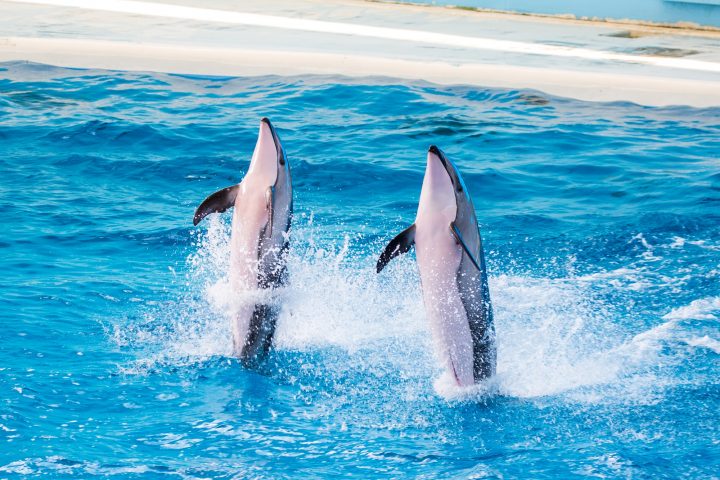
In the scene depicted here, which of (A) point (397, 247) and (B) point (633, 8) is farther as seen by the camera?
(B) point (633, 8)

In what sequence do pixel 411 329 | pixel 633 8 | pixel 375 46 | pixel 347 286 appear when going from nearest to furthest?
1. pixel 411 329
2. pixel 347 286
3. pixel 375 46
4. pixel 633 8

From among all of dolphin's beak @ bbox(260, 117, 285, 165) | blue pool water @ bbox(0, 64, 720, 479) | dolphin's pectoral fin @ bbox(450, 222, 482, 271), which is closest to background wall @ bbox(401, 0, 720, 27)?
blue pool water @ bbox(0, 64, 720, 479)

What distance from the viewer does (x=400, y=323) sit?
6.58m

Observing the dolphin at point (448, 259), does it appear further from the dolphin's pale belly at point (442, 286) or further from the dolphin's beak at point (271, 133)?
the dolphin's beak at point (271, 133)

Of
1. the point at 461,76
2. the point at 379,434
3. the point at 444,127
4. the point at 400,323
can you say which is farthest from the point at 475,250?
the point at 461,76

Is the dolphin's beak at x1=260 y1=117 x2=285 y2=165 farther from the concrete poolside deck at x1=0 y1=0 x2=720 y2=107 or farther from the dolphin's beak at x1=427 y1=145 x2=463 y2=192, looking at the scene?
the concrete poolside deck at x1=0 y1=0 x2=720 y2=107

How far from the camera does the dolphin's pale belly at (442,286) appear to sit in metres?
5.10

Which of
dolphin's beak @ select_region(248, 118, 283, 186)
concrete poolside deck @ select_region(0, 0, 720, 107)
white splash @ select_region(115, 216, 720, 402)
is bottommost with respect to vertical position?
white splash @ select_region(115, 216, 720, 402)

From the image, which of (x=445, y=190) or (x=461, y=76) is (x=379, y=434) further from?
(x=461, y=76)

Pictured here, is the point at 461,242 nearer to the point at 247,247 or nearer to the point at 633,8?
the point at 247,247

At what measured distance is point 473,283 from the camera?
16.9 ft

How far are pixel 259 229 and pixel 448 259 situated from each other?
1.09 metres

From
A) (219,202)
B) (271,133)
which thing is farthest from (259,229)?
(271,133)

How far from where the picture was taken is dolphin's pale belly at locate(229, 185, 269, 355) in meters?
5.59
